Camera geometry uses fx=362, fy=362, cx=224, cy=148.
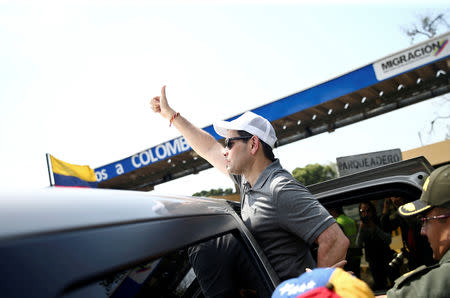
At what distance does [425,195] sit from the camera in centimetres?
192

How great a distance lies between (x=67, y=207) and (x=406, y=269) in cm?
373

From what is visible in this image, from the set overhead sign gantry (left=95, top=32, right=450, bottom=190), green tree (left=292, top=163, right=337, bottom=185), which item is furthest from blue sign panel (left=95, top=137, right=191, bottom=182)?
green tree (left=292, top=163, right=337, bottom=185)

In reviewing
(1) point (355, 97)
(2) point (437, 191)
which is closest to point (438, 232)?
(2) point (437, 191)

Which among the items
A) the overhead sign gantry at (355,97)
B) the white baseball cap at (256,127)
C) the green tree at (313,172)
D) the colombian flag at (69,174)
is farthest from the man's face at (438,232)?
the green tree at (313,172)

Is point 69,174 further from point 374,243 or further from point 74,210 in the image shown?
point 74,210

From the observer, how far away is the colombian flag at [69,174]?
854 centimetres

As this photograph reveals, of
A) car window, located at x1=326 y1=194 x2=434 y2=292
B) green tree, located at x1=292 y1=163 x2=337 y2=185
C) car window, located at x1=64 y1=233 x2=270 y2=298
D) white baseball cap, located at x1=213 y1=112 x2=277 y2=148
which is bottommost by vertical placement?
green tree, located at x1=292 y1=163 x2=337 y2=185

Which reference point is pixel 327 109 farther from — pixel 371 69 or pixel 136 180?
pixel 136 180

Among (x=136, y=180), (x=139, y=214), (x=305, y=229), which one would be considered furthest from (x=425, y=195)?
(x=136, y=180)

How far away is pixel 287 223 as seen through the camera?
1681 millimetres

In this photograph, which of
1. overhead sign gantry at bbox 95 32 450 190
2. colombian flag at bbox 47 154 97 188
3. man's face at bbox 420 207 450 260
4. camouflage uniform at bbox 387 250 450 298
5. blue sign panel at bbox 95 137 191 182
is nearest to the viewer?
camouflage uniform at bbox 387 250 450 298

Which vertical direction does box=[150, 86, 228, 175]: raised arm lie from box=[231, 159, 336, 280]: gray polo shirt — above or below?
above

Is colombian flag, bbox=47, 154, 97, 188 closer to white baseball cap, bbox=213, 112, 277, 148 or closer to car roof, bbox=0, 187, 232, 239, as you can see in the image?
white baseball cap, bbox=213, 112, 277, 148

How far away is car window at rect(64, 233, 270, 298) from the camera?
780mm
